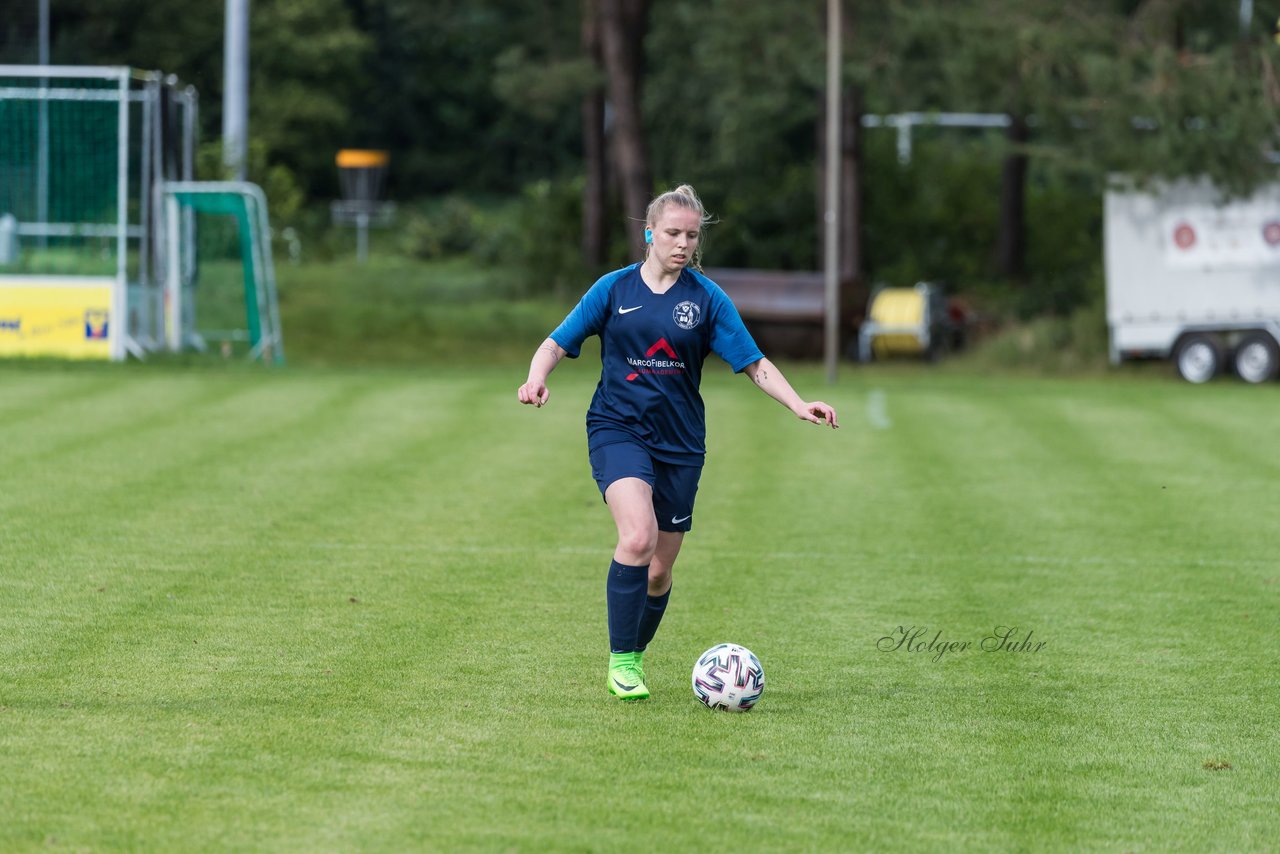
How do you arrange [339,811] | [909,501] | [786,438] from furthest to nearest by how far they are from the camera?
[786,438]
[909,501]
[339,811]

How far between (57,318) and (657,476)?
18.3m

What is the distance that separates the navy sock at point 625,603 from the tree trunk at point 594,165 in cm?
3222

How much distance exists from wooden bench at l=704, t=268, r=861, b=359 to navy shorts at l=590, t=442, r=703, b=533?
2353 centimetres

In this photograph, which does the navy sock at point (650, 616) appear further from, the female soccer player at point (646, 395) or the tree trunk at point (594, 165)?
the tree trunk at point (594, 165)

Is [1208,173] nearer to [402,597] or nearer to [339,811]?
[402,597]

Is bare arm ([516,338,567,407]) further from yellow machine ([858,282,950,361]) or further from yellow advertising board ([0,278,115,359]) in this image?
yellow machine ([858,282,950,361])

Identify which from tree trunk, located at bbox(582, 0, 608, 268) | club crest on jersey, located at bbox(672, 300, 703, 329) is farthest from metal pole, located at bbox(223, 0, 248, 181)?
club crest on jersey, located at bbox(672, 300, 703, 329)

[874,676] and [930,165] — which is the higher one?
[930,165]

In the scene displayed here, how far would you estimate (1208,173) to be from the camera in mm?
27750

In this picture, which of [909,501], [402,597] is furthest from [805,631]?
[909,501]

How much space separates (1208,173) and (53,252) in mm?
16022

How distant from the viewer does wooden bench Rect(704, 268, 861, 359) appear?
31203 millimetres

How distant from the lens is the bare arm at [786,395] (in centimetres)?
739

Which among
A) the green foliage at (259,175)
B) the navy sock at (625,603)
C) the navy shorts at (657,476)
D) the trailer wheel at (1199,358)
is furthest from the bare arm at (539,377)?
the green foliage at (259,175)
